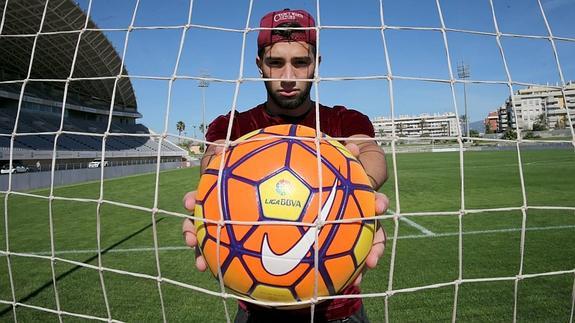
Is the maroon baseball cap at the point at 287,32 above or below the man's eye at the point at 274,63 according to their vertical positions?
above

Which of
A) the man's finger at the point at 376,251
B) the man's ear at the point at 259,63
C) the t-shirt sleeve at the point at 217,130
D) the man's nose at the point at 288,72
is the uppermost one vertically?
the man's ear at the point at 259,63

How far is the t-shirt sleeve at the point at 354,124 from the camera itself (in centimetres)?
203

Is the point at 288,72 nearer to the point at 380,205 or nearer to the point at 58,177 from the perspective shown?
the point at 380,205

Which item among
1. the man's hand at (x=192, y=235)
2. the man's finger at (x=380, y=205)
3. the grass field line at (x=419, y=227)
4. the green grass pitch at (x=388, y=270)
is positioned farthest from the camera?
the grass field line at (x=419, y=227)

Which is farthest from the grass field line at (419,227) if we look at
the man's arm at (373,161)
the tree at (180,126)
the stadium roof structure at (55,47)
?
the tree at (180,126)

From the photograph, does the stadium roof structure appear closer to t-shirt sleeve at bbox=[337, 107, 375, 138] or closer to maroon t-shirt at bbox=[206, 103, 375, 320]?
maroon t-shirt at bbox=[206, 103, 375, 320]

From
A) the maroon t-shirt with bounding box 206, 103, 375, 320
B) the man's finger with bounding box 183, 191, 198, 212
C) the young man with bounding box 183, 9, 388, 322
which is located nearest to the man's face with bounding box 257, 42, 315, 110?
the young man with bounding box 183, 9, 388, 322

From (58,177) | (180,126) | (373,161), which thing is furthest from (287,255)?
(180,126)

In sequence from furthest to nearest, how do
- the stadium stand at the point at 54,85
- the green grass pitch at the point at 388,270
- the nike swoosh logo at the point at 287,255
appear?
the stadium stand at the point at 54,85 < the green grass pitch at the point at 388,270 < the nike swoosh logo at the point at 287,255

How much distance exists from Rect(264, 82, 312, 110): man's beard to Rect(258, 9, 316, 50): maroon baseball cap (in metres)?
0.22

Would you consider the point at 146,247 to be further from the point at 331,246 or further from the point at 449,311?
the point at 331,246

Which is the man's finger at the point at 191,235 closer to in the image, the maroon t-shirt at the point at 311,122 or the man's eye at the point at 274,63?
the maroon t-shirt at the point at 311,122

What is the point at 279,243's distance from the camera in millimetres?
1354

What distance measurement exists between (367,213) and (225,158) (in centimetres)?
60
